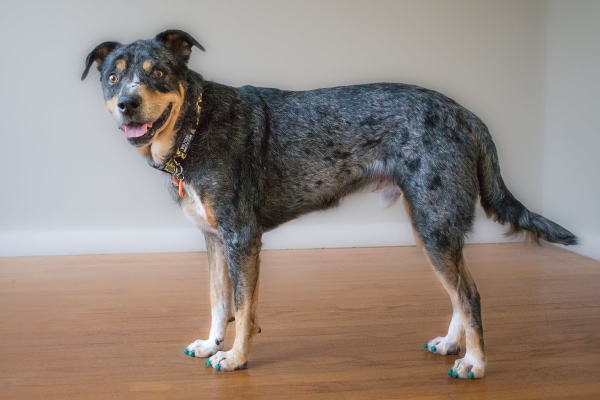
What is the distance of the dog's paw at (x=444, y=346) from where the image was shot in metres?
2.95

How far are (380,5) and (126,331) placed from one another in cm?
316

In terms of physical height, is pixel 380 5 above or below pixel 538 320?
above

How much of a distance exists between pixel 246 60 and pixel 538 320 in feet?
9.42

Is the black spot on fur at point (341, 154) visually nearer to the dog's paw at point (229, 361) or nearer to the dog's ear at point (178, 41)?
the dog's ear at point (178, 41)

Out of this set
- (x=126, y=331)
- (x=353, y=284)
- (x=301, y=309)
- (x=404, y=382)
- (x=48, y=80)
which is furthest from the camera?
(x=48, y=80)

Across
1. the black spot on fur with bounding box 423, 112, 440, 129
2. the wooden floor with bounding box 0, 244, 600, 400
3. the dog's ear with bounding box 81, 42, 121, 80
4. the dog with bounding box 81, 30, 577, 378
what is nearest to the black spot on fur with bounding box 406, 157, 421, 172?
the dog with bounding box 81, 30, 577, 378

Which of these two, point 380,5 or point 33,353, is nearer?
point 33,353

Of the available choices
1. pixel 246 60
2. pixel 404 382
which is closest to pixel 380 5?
pixel 246 60

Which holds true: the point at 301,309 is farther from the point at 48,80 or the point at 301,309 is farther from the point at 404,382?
the point at 48,80

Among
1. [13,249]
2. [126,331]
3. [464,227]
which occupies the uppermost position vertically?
[464,227]

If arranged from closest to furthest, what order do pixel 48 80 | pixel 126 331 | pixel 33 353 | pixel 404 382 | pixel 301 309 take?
pixel 404 382 < pixel 33 353 < pixel 126 331 < pixel 301 309 < pixel 48 80

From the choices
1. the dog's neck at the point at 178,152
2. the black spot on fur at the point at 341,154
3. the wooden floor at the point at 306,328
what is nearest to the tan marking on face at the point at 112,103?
the dog's neck at the point at 178,152

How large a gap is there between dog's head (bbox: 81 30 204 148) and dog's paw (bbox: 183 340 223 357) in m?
0.89

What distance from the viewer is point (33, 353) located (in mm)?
3033
